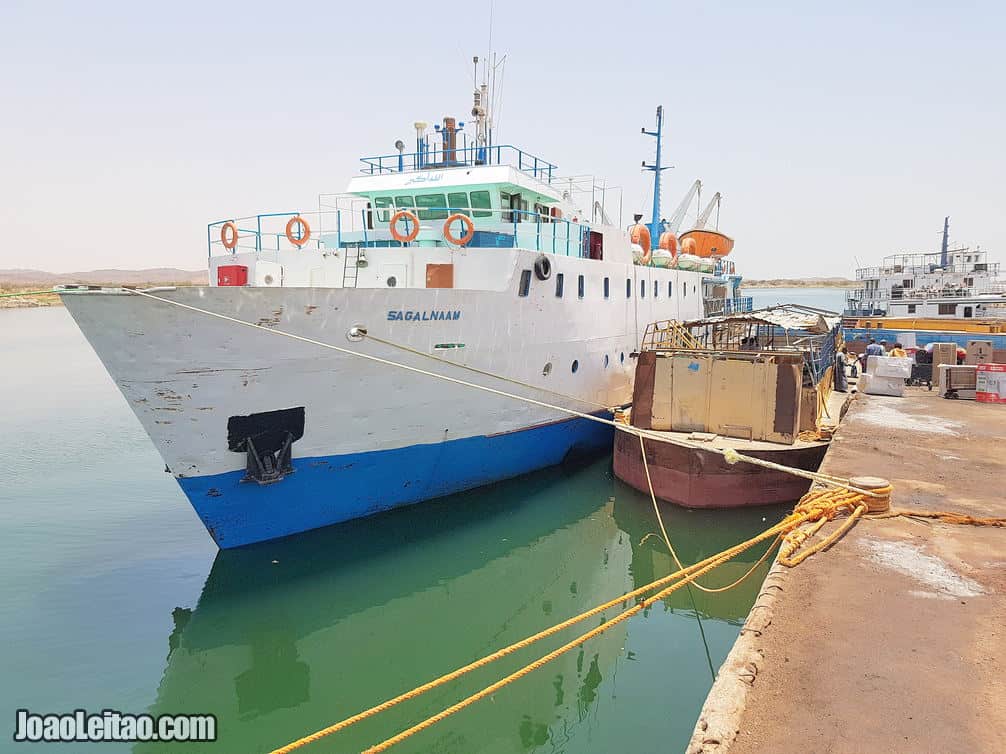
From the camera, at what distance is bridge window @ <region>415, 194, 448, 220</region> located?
49.4 ft

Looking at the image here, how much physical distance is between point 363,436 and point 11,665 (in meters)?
5.34

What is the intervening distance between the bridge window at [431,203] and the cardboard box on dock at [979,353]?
51.8ft

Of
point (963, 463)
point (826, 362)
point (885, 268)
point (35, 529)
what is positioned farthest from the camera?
point (885, 268)

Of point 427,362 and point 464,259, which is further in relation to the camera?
point 464,259

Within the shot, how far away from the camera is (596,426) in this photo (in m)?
16.6

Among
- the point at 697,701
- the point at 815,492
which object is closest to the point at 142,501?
the point at 697,701

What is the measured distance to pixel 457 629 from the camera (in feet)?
29.6

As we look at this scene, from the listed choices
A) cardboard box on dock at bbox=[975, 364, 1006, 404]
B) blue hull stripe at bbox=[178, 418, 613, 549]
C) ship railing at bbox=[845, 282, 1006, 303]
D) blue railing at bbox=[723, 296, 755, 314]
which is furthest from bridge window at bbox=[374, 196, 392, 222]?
ship railing at bbox=[845, 282, 1006, 303]

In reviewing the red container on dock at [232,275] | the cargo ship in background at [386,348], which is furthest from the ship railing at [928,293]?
the red container on dock at [232,275]

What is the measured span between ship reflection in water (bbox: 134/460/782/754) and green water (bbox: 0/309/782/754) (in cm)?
3

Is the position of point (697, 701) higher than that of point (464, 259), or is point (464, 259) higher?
point (464, 259)

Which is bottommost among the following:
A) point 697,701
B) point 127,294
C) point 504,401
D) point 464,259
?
point 697,701

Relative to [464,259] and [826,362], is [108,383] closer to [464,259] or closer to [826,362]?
[464,259]

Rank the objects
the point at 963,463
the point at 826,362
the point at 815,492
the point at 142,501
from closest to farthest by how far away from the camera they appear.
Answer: the point at 815,492
the point at 963,463
the point at 142,501
the point at 826,362
